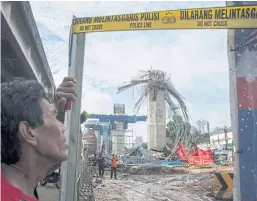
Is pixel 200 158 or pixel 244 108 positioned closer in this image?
pixel 244 108

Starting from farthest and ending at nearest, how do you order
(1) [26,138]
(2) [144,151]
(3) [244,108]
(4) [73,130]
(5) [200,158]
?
1. (2) [144,151]
2. (5) [200,158]
3. (3) [244,108]
4. (4) [73,130]
5. (1) [26,138]


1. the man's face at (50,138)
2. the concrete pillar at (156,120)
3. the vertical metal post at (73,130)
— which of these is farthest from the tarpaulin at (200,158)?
the man's face at (50,138)

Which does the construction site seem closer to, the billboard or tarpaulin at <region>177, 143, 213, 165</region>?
tarpaulin at <region>177, 143, 213, 165</region>

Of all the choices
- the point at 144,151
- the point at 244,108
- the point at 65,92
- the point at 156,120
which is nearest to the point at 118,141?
the point at 156,120

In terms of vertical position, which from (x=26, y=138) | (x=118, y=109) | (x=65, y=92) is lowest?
(x=26, y=138)

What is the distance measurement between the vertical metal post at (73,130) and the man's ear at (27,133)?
0.69m

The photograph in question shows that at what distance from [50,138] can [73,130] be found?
0.80 metres

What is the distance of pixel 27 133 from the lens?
1.03 m

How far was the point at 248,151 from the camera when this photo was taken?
2.18 m

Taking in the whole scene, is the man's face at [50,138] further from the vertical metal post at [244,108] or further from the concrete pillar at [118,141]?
the concrete pillar at [118,141]

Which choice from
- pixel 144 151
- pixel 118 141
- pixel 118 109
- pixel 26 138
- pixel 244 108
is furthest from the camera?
pixel 118 109

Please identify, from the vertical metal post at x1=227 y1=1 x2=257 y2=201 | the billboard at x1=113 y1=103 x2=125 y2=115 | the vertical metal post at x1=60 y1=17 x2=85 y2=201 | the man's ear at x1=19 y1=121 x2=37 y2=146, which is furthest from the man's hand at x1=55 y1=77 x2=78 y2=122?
the billboard at x1=113 y1=103 x2=125 y2=115

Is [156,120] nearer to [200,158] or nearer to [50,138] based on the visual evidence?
[200,158]

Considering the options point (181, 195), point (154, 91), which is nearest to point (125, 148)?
point (154, 91)
